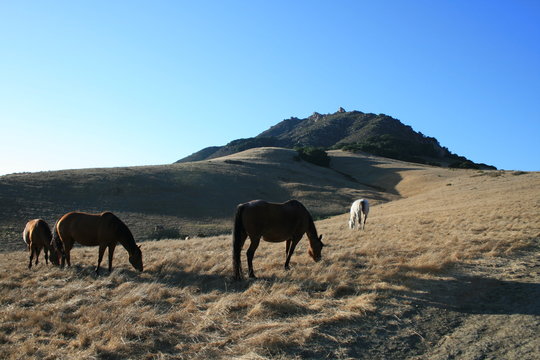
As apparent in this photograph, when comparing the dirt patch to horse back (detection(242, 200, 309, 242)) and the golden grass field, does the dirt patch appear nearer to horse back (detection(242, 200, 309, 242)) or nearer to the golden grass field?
the golden grass field

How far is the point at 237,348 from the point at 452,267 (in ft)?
22.4

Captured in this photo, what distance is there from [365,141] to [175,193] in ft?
279

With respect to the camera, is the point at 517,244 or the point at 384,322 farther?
the point at 517,244

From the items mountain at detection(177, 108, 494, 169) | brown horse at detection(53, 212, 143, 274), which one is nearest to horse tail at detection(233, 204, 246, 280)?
brown horse at detection(53, 212, 143, 274)

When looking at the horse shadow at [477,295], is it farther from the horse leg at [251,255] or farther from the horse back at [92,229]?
the horse back at [92,229]

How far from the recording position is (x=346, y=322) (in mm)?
6273

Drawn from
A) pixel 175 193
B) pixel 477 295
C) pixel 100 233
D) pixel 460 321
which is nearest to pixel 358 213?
pixel 477 295

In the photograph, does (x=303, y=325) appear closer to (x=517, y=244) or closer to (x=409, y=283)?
(x=409, y=283)

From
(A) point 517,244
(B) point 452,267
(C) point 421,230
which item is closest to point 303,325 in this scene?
(B) point 452,267

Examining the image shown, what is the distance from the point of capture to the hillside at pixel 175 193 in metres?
34.5

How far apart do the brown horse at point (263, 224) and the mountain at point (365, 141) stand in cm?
9070

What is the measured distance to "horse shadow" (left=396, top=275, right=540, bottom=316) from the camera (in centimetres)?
689

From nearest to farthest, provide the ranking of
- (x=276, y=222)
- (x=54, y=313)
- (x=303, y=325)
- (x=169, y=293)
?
(x=303, y=325) < (x=54, y=313) < (x=169, y=293) < (x=276, y=222)

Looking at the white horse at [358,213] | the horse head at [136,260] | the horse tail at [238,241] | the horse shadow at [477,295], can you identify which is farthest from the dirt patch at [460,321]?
the white horse at [358,213]
